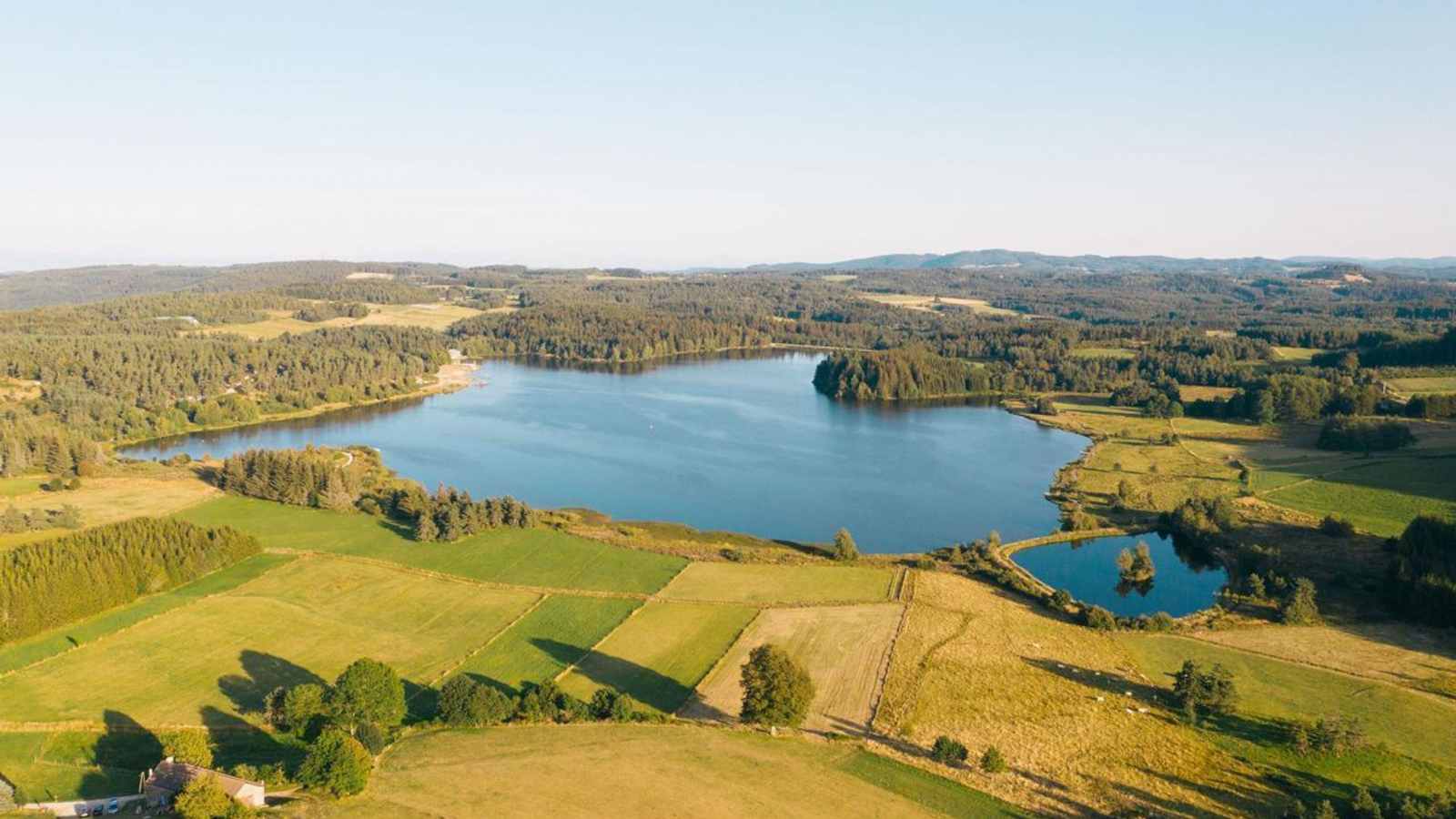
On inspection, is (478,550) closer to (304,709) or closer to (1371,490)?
(304,709)

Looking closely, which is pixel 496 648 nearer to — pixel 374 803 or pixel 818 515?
pixel 374 803

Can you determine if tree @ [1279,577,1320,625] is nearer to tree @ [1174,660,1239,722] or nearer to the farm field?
the farm field

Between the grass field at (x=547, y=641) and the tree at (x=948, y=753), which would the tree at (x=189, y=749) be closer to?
the grass field at (x=547, y=641)

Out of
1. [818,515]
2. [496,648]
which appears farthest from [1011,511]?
[496,648]

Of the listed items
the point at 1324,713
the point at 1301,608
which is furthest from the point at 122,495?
the point at 1301,608

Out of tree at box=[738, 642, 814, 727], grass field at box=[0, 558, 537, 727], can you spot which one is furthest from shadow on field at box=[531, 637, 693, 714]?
grass field at box=[0, 558, 537, 727]
